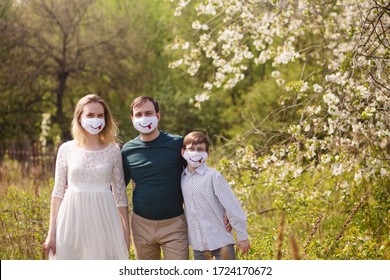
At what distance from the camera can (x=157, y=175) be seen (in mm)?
4168

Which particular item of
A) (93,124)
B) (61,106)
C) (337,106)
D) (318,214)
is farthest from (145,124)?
(61,106)

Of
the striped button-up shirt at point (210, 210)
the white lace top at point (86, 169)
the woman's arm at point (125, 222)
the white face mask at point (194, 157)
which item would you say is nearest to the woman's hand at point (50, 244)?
the white lace top at point (86, 169)

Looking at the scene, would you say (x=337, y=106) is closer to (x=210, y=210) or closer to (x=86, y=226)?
(x=210, y=210)

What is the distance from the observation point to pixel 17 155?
16.3 m

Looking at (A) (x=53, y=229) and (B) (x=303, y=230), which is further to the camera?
(B) (x=303, y=230)

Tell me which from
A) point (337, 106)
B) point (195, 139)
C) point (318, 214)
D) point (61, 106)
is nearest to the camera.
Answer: point (195, 139)

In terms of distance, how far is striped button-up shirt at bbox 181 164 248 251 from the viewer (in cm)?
406

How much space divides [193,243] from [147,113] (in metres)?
0.88

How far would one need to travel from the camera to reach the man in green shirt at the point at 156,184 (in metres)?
4.18

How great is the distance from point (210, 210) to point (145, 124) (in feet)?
2.26

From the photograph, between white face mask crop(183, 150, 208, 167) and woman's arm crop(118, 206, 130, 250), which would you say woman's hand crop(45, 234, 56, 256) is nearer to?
woman's arm crop(118, 206, 130, 250)

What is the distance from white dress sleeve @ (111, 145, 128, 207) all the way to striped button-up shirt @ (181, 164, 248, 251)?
16.5 inches

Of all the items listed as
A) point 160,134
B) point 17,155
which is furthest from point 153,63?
point 160,134
